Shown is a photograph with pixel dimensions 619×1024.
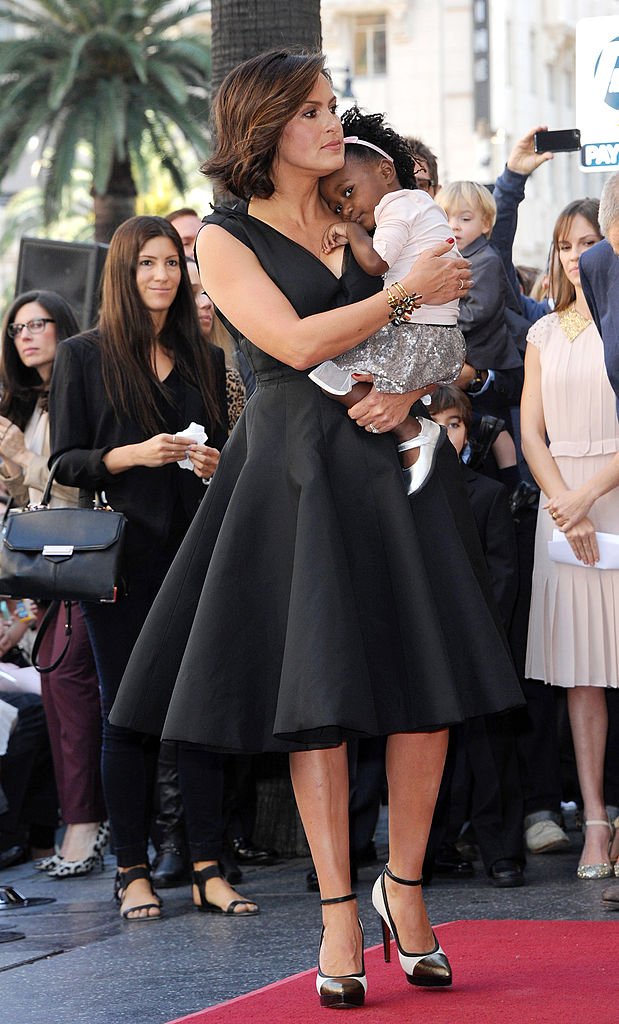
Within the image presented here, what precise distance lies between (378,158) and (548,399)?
212cm

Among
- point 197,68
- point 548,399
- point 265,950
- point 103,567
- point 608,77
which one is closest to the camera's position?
point 265,950

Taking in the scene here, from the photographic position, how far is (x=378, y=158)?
398 cm

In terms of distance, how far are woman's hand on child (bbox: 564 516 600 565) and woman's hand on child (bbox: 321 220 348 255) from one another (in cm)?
210

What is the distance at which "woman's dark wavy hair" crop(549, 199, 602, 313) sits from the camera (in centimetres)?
605

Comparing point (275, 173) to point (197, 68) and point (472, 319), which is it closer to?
point (472, 319)

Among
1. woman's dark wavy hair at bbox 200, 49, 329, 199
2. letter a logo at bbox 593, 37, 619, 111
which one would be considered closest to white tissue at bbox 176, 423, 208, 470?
woman's dark wavy hair at bbox 200, 49, 329, 199

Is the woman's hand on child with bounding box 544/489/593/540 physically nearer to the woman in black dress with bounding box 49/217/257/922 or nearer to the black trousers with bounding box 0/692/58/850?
the woman in black dress with bounding box 49/217/257/922

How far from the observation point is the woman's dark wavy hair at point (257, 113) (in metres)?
3.82

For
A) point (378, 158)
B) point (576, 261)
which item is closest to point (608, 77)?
point (576, 261)

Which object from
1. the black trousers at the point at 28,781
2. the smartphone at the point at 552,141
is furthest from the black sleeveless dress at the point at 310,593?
the black trousers at the point at 28,781

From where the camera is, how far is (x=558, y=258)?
6.08 metres

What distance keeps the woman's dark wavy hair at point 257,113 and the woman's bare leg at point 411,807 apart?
4.58 feet

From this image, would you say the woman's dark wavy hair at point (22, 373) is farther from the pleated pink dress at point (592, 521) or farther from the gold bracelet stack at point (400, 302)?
the gold bracelet stack at point (400, 302)

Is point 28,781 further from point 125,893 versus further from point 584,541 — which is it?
point 584,541
